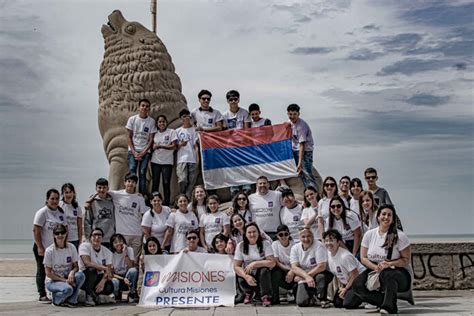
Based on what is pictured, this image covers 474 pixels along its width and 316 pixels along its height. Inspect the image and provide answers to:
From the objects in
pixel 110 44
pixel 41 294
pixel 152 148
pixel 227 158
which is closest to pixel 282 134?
pixel 227 158

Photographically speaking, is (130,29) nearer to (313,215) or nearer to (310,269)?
(313,215)

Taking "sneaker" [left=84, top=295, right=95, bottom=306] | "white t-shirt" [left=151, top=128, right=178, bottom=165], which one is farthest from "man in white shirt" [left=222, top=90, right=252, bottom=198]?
"sneaker" [left=84, top=295, right=95, bottom=306]

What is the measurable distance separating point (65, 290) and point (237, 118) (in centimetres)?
380

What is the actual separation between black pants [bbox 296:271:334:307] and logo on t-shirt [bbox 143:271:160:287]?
1.71 m

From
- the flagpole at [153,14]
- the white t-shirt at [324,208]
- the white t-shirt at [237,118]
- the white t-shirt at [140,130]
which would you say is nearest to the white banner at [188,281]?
the white t-shirt at [324,208]

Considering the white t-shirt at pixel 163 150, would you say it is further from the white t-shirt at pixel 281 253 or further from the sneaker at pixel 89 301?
the white t-shirt at pixel 281 253

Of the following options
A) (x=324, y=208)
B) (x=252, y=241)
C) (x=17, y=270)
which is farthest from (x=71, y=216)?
(x=17, y=270)

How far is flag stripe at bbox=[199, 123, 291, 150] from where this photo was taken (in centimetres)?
1028

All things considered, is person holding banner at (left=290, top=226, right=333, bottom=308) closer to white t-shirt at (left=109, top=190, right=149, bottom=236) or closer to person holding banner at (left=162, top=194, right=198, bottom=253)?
person holding banner at (left=162, top=194, right=198, bottom=253)

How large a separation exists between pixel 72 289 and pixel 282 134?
3975 mm

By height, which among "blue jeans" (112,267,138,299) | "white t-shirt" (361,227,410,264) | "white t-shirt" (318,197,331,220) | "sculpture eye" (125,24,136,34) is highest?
"sculpture eye" (125,24,136,34)

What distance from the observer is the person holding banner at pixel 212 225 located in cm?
858

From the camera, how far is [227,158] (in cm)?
1045

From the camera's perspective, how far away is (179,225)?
8.60 metres
